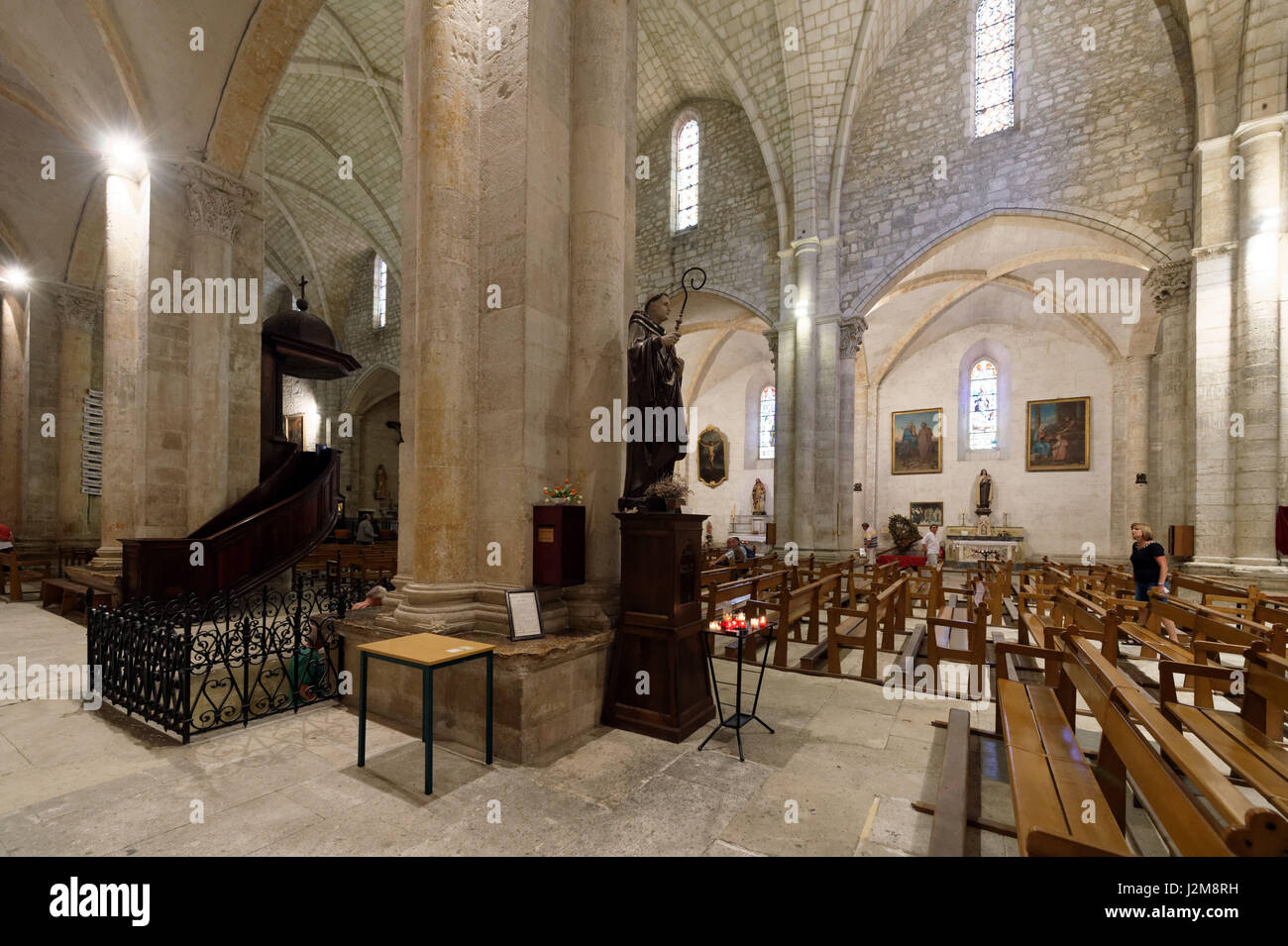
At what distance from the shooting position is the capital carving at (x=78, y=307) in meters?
12.3

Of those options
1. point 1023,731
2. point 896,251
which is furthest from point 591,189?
point 896,251

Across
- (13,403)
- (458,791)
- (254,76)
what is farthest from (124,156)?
(458,791)

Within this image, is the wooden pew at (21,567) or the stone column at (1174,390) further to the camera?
the stone column at (1174,390)

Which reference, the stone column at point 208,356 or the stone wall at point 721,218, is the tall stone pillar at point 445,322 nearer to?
the stone column at point 208,356

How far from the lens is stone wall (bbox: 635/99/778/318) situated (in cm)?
1475

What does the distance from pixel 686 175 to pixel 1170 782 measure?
17.8 m

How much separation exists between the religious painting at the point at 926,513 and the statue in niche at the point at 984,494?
3.73ft

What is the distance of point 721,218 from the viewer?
1547 cm

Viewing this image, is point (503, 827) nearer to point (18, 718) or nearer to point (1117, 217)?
point (18, 718)

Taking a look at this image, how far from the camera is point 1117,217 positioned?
10859 mm

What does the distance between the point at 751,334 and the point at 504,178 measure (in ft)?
63.9

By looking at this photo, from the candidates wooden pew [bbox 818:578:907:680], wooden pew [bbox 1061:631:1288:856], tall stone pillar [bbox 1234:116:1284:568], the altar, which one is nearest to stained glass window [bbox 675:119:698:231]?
tall stone pillar [bbox 1234:116:1284:568]

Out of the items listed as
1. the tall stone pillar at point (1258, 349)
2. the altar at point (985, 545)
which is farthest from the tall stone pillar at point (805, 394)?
the altar at point (985, 545)

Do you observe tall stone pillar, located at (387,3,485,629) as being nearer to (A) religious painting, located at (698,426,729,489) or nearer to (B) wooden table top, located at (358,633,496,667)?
(B) wooden table top, located at (358,633,496,667)
